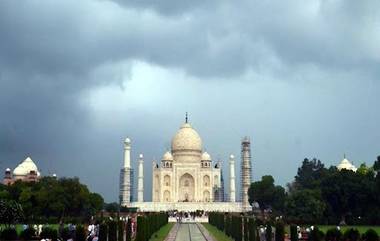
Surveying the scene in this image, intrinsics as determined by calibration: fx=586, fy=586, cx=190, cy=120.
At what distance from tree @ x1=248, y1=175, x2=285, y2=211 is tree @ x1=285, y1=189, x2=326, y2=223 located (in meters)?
15.2

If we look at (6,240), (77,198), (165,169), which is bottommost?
(6,240)

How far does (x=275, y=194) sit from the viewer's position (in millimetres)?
60750

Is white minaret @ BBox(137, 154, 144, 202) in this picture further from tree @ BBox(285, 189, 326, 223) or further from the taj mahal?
tree @ BBox(285, 189, 326, 223)

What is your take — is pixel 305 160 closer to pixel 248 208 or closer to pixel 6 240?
A: pixel 248 208

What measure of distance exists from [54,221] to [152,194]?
31105 mm

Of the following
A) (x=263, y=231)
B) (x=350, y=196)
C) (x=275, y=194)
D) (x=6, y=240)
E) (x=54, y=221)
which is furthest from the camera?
(x=275, y=194)

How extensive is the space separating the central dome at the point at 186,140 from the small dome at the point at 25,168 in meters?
18.6

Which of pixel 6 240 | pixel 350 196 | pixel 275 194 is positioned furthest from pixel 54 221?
pixel 275 194

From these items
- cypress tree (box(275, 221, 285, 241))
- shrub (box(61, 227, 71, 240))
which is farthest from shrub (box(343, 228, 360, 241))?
shrub (box(61, 227, 71, 240))

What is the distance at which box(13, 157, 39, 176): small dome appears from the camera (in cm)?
7500

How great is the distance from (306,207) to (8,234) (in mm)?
23812

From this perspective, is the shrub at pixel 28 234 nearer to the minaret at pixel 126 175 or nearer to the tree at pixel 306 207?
the tree at pixel 306 207

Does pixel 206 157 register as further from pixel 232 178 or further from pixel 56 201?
pixel 56 201

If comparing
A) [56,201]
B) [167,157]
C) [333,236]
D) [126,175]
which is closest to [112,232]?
[333,236]
